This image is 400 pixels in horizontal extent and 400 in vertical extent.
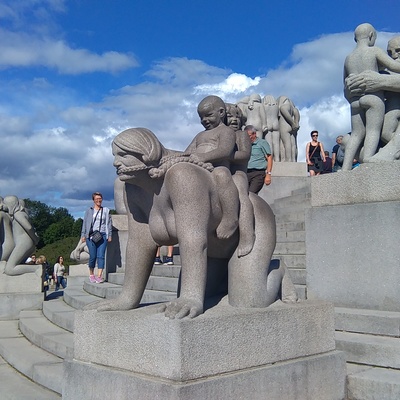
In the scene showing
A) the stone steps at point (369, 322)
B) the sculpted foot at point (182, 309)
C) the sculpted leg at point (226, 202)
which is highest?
the sculpted leg at point (226, 202)

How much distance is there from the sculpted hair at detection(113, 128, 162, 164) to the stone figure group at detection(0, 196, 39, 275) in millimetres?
6936

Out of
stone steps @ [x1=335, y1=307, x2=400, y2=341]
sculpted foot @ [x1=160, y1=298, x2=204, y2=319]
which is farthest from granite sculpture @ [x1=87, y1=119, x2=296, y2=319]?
stone steps @ [x1=335, y1=307, x2=400, y2=341]

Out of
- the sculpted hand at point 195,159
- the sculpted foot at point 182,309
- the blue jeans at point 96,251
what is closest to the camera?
the sculpted foot at point 182,309

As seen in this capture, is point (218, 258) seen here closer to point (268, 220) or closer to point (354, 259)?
point (268, 220)

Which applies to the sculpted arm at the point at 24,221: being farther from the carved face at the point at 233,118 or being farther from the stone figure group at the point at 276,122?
the stone figure group at the point at 276,122

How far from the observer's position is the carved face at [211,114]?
12.7ft

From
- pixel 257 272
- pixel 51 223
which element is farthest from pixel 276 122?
pixel 51 223

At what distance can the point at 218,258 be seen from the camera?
389 centimetres

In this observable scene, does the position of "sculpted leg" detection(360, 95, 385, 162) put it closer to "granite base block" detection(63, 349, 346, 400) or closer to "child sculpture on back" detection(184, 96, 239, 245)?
"child sculpture on back" detection(184, 96, 239, 245)

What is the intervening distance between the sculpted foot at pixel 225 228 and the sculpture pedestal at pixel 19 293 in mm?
6650

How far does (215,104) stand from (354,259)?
2.72 meters

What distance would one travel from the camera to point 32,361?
5426mm

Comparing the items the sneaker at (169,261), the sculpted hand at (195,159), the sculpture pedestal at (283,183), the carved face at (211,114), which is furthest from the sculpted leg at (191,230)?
the sculpture pedestal at (283,183)

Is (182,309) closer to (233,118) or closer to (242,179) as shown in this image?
(242,179)
